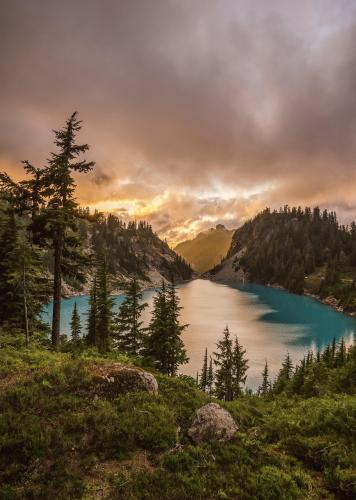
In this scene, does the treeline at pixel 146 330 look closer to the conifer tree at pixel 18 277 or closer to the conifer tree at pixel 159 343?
the conifer tree at pixel 159 343

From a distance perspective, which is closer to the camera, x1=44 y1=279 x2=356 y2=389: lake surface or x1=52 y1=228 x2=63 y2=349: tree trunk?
x1=52 y1=228 x2=63 y2=349: tree trunk

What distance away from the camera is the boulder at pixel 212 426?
10.7 m

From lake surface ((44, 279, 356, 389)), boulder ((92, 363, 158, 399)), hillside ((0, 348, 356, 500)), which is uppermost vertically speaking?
boulder ((92, 363, 158, 399))

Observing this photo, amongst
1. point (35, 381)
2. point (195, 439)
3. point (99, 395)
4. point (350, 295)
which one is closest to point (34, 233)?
point (35, 381)

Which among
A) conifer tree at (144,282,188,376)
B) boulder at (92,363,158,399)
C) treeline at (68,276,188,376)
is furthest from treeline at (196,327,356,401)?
boulder at (92,363,158,399)

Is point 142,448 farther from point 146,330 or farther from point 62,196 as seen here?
point 146,330

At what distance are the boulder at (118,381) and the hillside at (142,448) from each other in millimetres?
61

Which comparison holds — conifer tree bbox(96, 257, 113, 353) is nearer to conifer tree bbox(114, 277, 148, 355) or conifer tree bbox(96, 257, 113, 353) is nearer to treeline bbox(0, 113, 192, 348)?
conifer tree bbox(114, 277, 148, 355)

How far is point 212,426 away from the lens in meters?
11.0

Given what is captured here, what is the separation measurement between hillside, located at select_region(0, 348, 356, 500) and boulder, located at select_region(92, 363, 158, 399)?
6 cm

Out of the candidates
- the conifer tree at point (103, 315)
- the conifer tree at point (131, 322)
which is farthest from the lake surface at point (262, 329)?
the conifer tree at point (131, 322)

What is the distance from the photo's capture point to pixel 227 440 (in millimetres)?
10750

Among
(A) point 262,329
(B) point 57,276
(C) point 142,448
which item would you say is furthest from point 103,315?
(A) point 262,329

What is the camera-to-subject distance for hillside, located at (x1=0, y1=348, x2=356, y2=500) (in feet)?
27.0
